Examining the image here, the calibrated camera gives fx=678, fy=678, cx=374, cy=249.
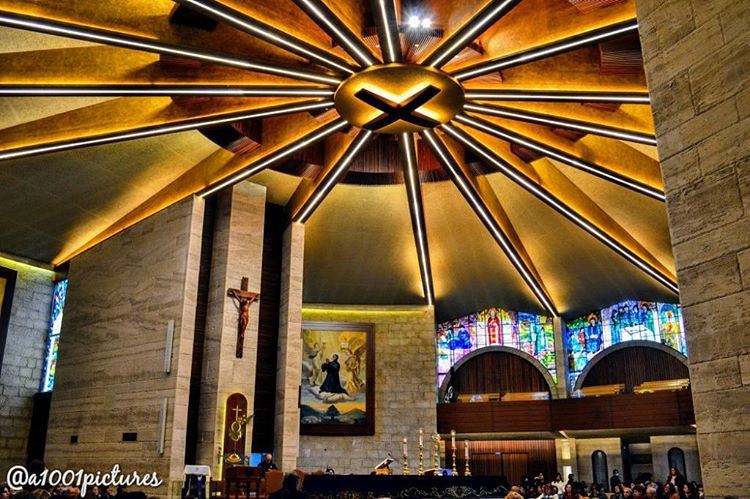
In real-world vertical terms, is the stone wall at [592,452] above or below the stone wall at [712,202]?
below

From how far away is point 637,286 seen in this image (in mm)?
17469

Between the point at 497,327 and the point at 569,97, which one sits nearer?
the point at 569,97

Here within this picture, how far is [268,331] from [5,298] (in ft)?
20.5

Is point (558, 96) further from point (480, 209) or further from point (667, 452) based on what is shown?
point (667, 452)

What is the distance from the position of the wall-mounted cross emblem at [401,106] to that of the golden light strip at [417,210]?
1107mm

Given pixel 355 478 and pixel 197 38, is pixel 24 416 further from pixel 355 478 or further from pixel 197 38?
pixel 197 38

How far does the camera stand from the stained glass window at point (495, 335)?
19.9 m

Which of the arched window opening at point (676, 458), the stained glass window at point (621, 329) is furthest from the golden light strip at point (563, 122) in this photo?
the arched window opening at point (676, 458)

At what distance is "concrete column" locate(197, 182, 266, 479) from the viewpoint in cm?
1244

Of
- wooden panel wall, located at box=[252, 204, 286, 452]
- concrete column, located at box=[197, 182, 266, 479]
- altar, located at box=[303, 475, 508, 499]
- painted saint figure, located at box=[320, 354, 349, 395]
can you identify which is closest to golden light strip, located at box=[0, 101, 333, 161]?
concrete column, located at box=[197, 182, 266, 479]

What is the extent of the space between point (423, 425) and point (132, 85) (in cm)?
1236

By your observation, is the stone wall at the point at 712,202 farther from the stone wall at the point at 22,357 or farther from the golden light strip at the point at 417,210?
the stone wall at the point at 22,357

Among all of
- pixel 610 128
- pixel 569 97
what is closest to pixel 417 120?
pixel 569 97

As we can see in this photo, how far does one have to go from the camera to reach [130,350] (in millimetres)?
13133
